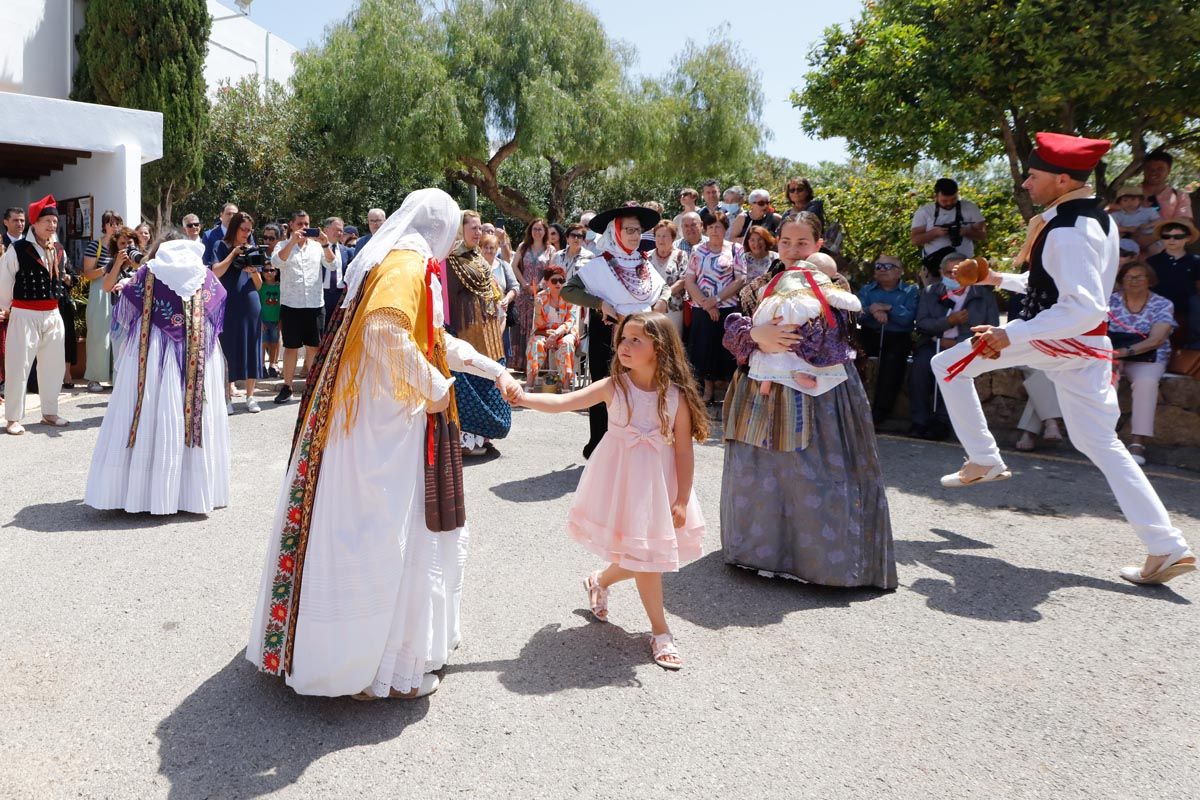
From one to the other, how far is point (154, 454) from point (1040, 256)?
5.22 m

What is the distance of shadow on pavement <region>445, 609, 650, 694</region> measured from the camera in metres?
3.55

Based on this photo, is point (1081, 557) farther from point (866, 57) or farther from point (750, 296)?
point (866, 57)

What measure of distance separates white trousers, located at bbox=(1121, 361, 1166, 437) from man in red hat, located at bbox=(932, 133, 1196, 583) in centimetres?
343

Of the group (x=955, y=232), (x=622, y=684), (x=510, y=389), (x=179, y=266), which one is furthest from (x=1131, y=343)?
(x=179, y=266)

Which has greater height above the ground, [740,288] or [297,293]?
[740,288]

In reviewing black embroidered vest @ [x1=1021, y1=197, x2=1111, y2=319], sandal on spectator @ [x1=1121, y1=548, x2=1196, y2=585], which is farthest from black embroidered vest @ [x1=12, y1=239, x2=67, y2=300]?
sandal on spectator @ [x1=1121, y1=548, x2=1196, y2=585]

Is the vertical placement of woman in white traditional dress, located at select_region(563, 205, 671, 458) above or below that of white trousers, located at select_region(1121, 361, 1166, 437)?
above

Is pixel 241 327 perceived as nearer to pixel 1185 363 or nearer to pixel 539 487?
pixel 539 487

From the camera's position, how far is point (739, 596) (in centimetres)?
449

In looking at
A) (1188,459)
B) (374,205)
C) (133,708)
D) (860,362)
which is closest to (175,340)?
(133,708)

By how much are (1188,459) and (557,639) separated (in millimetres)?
6499

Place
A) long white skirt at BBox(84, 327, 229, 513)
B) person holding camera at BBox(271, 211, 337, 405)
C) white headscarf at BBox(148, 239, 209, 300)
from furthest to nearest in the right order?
person holding camera at BBox(271, 211, 337, 405)
white headscarf at BBox(148, 239, 209, 300)
long white skirt at BBox(84, 327, 229, 513)

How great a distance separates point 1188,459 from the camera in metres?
7.79

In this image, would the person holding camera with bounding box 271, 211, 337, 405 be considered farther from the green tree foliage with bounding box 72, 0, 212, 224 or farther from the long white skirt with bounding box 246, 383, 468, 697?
the green tree foliage with bounding box 72, 0, 212, 224
